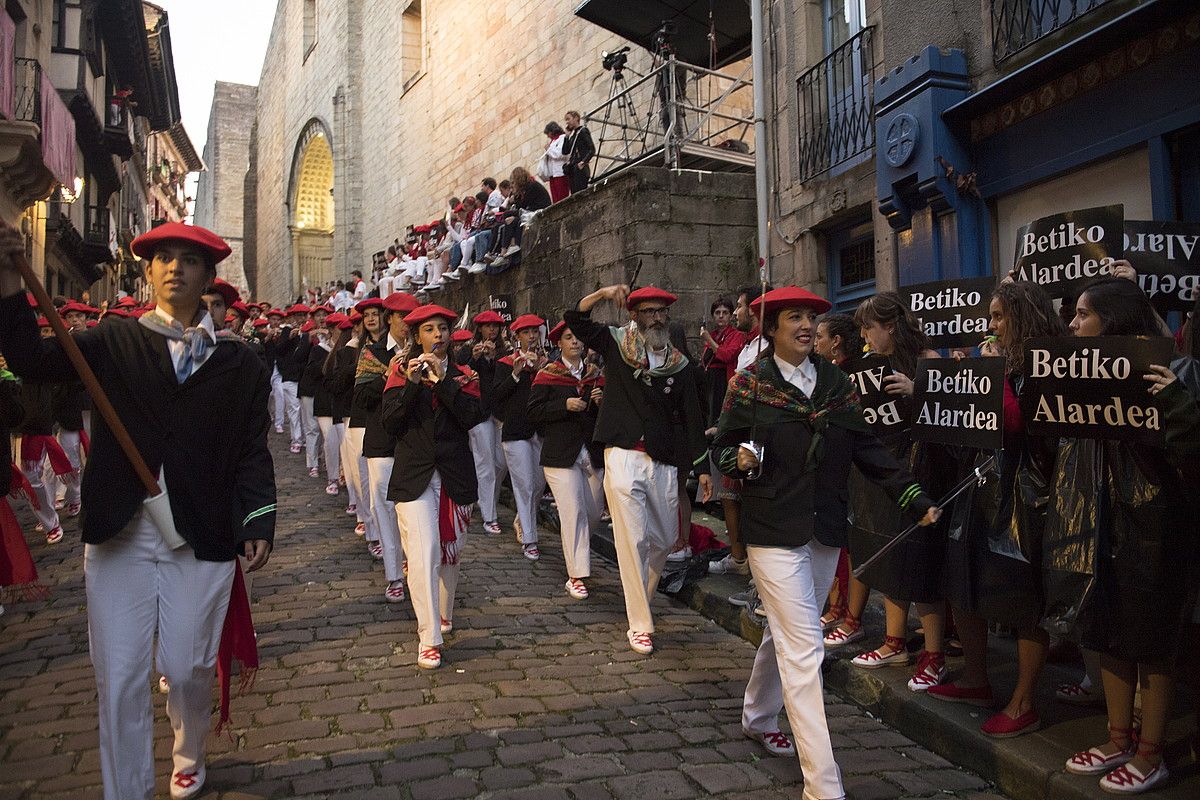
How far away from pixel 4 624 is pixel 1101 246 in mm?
6849

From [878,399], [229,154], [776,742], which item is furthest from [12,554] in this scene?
[229,154]

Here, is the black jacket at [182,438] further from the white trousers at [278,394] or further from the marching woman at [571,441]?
the white trousers at [278,394]

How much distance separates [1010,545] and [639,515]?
7.88 ft

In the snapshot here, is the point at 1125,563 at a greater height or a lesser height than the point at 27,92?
lesser

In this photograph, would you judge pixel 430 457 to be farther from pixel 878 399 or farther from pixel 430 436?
pixel 878 399

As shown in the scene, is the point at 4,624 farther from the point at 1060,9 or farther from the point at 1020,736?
the point at 1060,9

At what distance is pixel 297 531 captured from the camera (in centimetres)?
936

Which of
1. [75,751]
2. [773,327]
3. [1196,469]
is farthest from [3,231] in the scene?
[1196,469]

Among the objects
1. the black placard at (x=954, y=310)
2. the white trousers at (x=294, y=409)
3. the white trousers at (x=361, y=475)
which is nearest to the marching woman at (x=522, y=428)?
the white trousers at (x=361, y=475)

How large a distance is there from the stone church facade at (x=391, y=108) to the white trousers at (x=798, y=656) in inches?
537

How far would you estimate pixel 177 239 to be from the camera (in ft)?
11.5

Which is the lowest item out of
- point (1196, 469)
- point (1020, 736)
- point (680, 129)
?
point (1020, 736)

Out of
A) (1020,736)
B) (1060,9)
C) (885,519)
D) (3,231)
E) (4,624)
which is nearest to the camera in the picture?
(3,231)

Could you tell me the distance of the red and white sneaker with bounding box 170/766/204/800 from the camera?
376 centimetres
